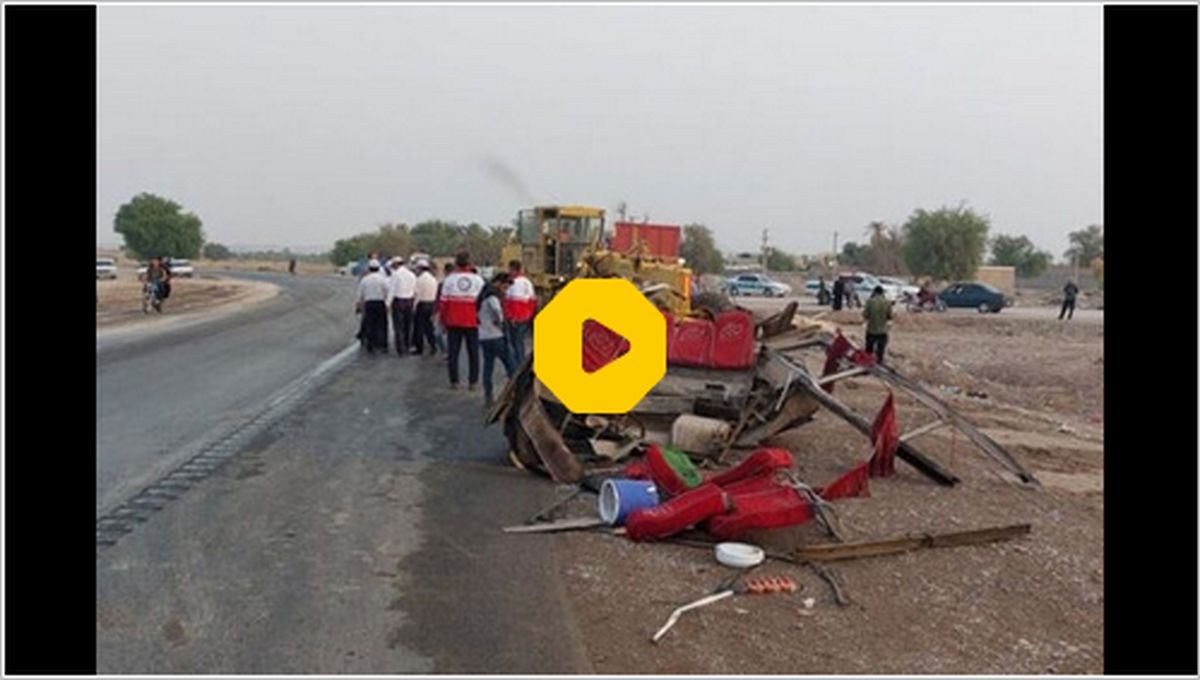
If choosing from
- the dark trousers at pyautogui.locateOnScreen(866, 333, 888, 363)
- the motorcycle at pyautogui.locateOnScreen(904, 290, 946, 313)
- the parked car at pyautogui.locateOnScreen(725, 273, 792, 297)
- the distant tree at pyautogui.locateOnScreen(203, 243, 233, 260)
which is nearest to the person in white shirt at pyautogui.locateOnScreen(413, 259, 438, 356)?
the dark trousers at pyautogui.locateOnScreen(866, 333, 888, 363)

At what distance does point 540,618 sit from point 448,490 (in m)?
2.69

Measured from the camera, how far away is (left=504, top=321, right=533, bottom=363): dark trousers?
12.6m

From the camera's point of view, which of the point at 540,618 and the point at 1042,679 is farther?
the point at 540,618

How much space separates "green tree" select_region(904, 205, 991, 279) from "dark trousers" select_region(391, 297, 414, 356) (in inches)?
2261

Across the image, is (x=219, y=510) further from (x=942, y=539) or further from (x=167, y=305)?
(x=167, y=305)

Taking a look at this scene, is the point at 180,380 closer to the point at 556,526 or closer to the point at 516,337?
the point at 516,337

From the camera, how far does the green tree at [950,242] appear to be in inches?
2689

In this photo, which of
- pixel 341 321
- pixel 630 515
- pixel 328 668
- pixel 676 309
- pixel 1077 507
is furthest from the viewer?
pixel 341 321

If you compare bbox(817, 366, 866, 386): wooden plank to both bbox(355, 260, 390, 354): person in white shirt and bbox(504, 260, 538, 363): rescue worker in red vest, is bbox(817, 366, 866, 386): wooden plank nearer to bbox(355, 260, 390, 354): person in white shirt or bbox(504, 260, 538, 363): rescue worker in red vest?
bbox(504, 260, 538, 363): rescue worker in red vest

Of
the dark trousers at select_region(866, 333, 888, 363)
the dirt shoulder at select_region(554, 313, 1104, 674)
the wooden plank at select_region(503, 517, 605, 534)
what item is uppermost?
the dark trousers at select_region(866, 333, 888, 363)

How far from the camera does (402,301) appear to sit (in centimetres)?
1723

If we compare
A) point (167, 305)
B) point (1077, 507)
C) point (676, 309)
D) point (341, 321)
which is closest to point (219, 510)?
point (1077, 507)

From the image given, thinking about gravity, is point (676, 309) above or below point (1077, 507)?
above

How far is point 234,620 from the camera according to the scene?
4.81 meters
